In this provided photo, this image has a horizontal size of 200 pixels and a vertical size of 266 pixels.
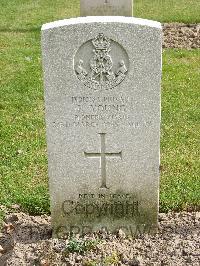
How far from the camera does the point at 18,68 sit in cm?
931

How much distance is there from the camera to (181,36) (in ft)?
35.3

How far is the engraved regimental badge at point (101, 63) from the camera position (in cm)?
409

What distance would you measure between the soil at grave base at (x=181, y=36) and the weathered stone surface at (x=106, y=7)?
948 millimetres

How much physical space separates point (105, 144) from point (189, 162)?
1919 mm

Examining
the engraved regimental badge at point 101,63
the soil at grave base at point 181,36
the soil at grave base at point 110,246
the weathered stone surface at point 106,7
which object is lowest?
the soil at grave base at point 110,246

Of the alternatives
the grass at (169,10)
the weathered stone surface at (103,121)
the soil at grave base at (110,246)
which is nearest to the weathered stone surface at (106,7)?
the grass at (169,10)

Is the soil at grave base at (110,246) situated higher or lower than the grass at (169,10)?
lower

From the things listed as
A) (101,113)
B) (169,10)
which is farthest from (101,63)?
(169,10)

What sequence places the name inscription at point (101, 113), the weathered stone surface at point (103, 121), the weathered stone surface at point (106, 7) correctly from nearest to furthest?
the weathered stone surface at point (103, 121) < the name inscription at point (101, 113) < the weathered stone surface at point (106, 7)

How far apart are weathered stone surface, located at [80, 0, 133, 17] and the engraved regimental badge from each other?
6178 millimetres

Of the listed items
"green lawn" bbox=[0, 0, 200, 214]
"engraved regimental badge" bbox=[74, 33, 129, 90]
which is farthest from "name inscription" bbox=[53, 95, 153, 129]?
"green lawn" bbox=[0, 0, 200, 214]

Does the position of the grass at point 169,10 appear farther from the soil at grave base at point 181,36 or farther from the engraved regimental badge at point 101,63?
the engraved regimental badge at point 101,63

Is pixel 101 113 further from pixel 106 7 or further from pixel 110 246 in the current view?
pixel 106 7

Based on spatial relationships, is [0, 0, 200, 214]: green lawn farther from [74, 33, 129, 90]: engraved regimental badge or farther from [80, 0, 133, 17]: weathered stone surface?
[74, 33, 129, 90]: engraved regimental badge
